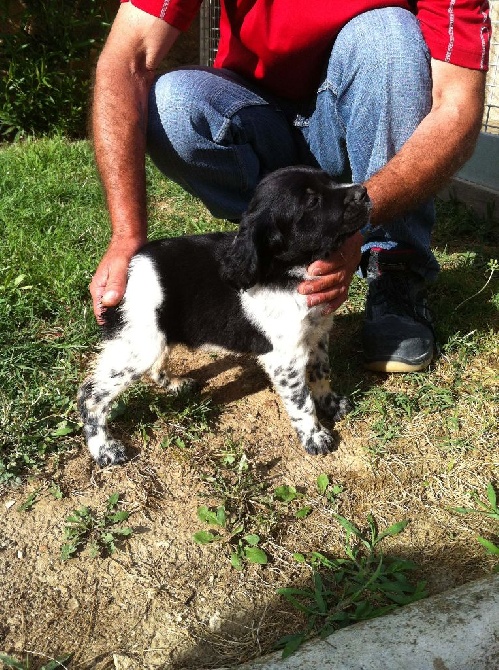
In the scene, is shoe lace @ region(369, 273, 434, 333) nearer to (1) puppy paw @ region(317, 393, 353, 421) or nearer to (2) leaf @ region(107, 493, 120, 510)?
(1) puppy paw @ region(317, 393, 353, 421)

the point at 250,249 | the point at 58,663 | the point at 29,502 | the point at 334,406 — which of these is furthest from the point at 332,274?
the point at 58,663

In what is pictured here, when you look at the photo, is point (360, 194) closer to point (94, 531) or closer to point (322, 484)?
point (322, 484)

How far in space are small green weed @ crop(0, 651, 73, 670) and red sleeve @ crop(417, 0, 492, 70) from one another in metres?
3.04

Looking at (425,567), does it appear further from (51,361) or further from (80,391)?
(51,361)

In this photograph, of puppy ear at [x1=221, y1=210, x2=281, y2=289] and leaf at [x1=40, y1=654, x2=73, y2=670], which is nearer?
leaf at [x1=40, y1=654, x2=73, y2=670]

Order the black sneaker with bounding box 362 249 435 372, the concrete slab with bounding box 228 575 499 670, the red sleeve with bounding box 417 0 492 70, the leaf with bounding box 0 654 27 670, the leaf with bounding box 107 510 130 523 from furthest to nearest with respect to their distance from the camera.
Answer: the black sneaker with bounding box 362 249 435 372
the red sleeve with bounding box 417 0 492 70
the leaf with bounding box 107 510 130 523
the leaf with bounding box 0 654 27 670
the concrete slab with bounding box 228 575 499 670

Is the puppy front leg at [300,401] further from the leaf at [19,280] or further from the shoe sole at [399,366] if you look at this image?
the leaf at [19,280]

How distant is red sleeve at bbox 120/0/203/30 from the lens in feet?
10.8

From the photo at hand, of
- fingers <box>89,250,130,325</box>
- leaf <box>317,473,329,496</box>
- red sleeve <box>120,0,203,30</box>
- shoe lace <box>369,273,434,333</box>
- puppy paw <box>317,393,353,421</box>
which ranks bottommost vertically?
puppy paw <box>317,393,353,421</box>

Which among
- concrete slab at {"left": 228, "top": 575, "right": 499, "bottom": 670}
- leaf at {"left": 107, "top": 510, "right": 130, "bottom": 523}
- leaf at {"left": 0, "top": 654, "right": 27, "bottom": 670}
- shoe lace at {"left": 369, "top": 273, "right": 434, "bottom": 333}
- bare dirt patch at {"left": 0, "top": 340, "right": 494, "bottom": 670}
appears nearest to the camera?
concrete slab at {"left": 228, "top": 575, "right": 499, "bottom": 670}

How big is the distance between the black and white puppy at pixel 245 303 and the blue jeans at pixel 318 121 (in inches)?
26.9

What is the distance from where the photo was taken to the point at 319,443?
307 cm

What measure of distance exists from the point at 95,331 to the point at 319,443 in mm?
1429

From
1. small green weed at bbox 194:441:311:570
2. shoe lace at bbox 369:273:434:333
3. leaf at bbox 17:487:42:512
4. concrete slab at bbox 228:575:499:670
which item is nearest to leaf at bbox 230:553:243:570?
small green weed at bbox 194:441:311:570
